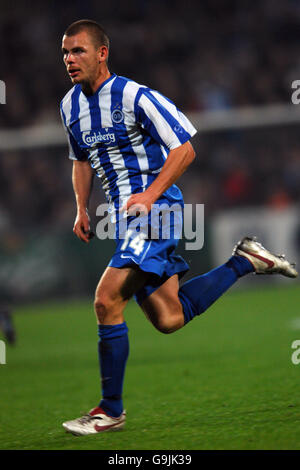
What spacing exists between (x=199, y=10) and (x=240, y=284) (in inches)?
198

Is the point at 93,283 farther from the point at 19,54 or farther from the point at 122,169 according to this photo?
the point at 122,169

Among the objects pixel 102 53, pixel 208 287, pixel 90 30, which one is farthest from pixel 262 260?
pixel 90 30

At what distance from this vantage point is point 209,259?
11.1 metres

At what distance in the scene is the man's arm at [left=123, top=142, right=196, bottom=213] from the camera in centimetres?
374

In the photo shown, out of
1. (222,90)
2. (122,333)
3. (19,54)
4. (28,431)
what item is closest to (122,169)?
(122,333)

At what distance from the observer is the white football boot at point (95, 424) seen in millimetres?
3725

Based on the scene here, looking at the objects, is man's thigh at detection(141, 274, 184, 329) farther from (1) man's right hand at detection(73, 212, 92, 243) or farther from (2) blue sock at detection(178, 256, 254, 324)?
(1) man's right hand at detection(73, 212, 92, 243)

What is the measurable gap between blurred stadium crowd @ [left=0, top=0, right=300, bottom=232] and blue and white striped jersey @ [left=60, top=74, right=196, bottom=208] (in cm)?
640

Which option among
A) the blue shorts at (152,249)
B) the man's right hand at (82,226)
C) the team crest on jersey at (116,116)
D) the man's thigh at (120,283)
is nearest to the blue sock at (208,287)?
the blue shorts at (152,249)

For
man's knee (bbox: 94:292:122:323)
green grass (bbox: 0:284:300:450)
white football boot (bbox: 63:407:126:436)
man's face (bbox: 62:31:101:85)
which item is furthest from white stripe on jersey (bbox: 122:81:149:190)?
green grass (bbox: 0:284:300:450)

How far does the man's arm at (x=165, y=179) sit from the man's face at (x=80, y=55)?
0.56 m

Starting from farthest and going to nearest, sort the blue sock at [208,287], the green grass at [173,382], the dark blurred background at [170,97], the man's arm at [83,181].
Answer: the dark blurred background at [170,97] < the man's arm at [83,181] < the blue sock at [208,287] < the green grass at [173,382]

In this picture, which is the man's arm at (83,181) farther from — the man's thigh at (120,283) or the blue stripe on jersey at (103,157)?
the man's thigh at (120,283)

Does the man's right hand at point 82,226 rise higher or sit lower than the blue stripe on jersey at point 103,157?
lower
